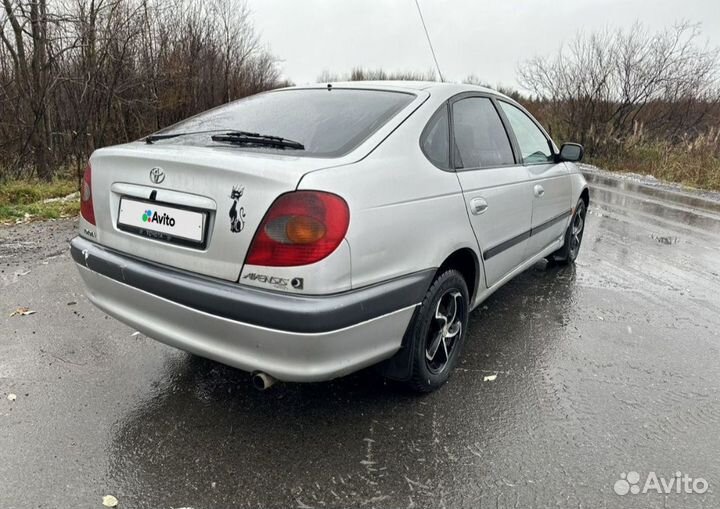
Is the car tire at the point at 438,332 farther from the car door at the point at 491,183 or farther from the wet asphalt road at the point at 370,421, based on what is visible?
the car door at the point at 491,183

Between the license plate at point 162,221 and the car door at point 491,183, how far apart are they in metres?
1.38

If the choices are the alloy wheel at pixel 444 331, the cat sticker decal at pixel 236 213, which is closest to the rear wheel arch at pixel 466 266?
the alloy wheel at pixel 444 331

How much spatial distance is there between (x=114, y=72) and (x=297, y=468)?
414 inches

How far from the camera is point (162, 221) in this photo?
85.4 inches

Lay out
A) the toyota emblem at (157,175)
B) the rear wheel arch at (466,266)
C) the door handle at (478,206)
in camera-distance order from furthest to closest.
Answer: the door handle at (478,206), the rear wheel arch at (466,266), the toyota emblem at (157,175)

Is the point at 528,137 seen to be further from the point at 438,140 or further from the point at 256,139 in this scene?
the point at 256,139

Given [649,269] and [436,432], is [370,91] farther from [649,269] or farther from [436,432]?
[649,269]

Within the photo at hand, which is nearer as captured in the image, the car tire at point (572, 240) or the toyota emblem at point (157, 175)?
the toyota emblem at point (157, 175)

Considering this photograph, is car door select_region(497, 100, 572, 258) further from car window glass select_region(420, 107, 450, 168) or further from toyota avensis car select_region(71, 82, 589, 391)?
car window glass select_region(420, 107, 450, 168)

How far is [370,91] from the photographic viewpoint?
2865mm

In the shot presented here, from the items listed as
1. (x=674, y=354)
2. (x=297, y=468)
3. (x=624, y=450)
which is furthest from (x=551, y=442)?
(x=674, y=354)

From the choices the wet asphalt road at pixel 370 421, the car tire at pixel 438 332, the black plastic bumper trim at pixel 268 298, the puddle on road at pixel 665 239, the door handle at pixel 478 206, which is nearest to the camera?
the black plastic bumper trim at pixel 268 298

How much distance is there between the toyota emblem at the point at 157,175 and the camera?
2174mm

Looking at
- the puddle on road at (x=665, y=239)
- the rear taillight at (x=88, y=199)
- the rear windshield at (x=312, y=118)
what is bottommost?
the puddle on road at (x=665, y=239)
